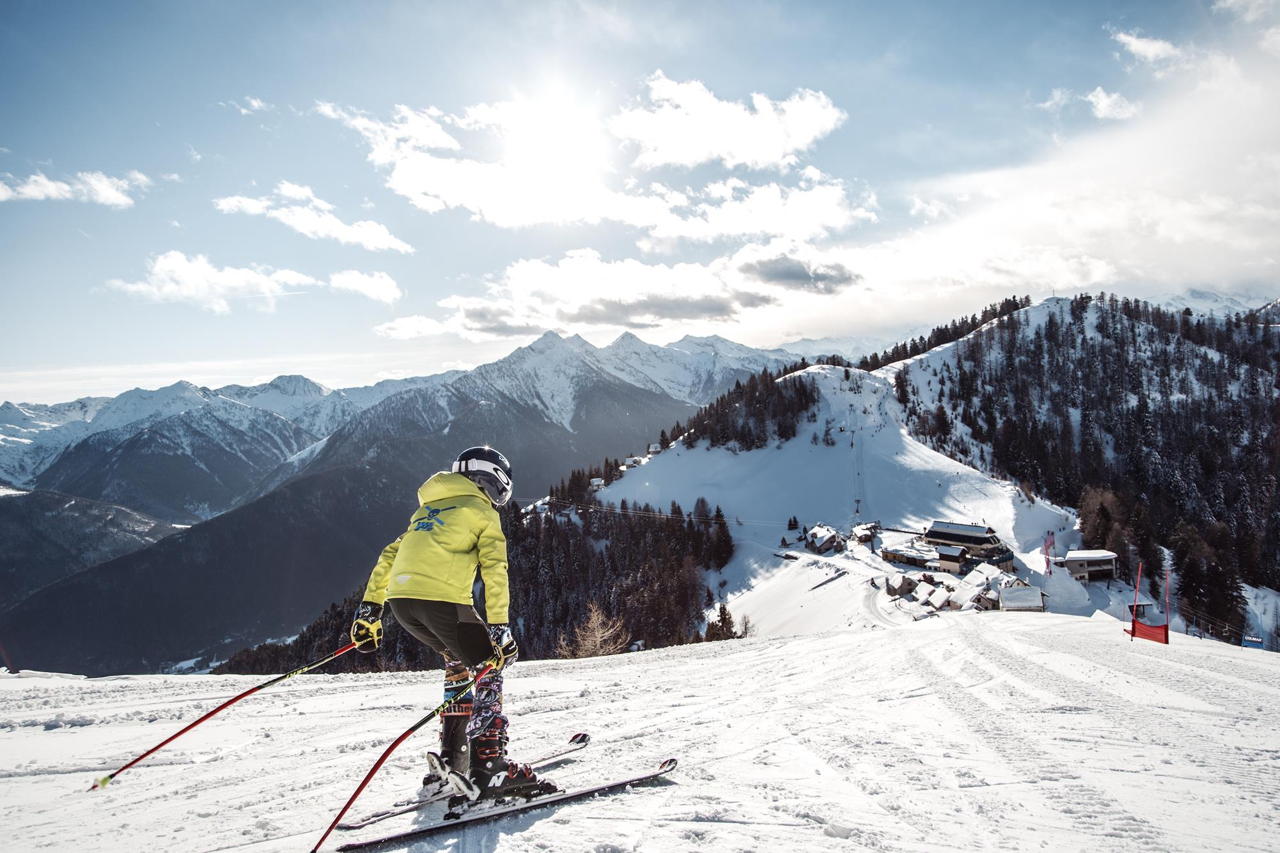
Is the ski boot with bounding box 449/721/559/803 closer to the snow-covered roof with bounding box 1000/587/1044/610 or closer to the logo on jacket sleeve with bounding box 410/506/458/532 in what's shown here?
the logo on jacket sleeve with bounding box 410/506/458/532

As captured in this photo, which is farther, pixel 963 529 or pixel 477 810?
pixel 963 529

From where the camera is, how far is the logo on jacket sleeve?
5367 millimetres

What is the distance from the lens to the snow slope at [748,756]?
4426 millimetres

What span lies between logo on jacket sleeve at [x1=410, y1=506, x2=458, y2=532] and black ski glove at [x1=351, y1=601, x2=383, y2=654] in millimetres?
992

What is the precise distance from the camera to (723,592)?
74062mm

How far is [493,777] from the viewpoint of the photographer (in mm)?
5102

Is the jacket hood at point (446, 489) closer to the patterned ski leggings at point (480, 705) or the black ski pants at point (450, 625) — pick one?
the black ski pants at point (450, 625)

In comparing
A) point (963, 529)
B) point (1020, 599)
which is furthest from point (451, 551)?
point (963, 529)

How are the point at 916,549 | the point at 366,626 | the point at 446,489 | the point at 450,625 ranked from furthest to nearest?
the point at 916,549
the point at 366,626
the point at 446,489
the point at 450,625

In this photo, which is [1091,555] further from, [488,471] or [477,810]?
[477,810]

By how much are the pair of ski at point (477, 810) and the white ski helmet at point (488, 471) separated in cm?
260

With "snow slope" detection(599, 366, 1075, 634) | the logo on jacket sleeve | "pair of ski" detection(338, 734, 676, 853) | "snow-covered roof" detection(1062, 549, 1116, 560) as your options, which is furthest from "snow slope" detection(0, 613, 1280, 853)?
"snow-covered roof" detection(1062, 549, 1116, 560)

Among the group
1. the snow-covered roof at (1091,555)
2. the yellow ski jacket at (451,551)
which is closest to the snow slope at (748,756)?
the yellow ski jacket at (451,551)

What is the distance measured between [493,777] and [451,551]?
6.57 feet
